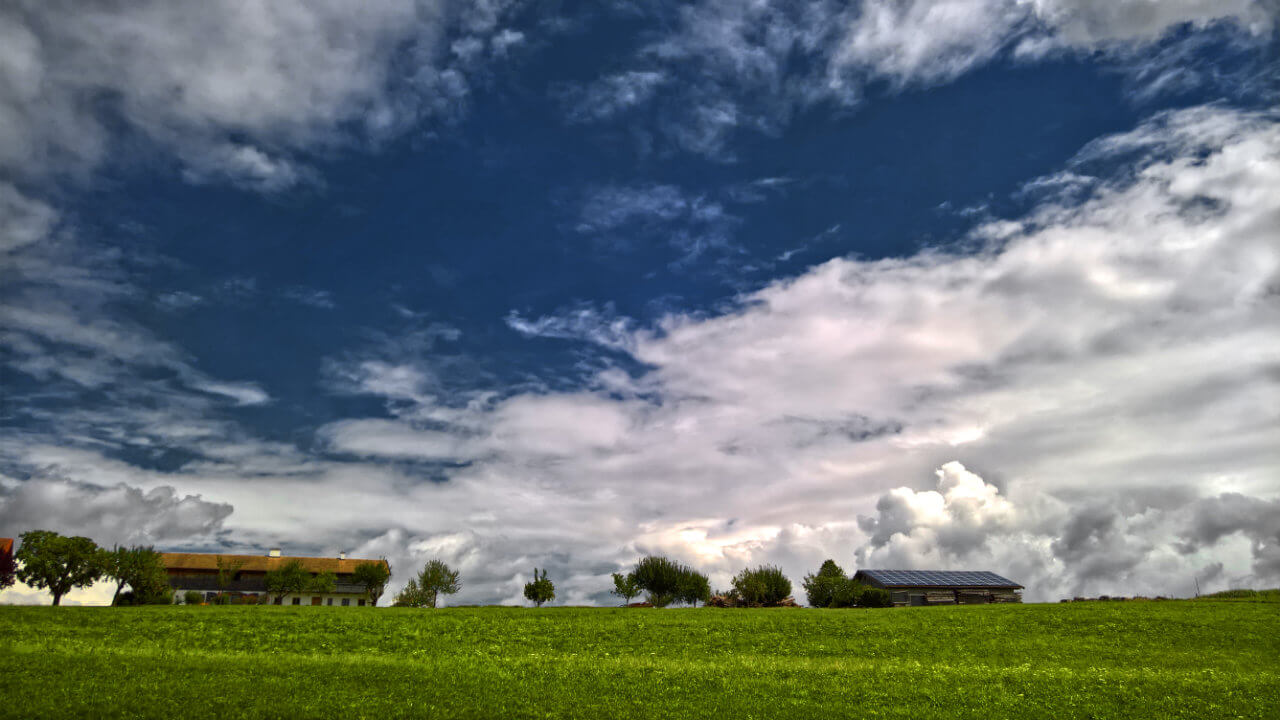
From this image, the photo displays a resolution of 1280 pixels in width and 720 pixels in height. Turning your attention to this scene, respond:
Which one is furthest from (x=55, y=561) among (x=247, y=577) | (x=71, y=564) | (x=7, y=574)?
(x=247, y=577)

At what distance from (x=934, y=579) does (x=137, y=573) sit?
95211 mm

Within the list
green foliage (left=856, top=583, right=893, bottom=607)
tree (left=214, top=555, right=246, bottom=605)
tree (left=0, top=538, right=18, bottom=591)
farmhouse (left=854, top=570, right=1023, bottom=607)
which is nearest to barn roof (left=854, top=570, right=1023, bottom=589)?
farmhouse (left=854, top=570, right=1023, bottom=607)

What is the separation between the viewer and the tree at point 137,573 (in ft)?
221

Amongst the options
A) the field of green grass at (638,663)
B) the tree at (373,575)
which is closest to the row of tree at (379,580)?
the tree at (373,575)

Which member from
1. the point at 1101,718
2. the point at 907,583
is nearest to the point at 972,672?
the point at 1101,718

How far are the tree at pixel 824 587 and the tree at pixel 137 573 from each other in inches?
2715

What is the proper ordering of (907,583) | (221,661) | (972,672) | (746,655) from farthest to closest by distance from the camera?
(907,583)
(746,655)
(972,672)
(221,661)

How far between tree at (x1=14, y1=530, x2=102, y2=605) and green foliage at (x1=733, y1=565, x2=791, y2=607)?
6411 cm

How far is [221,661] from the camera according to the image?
99.6ft

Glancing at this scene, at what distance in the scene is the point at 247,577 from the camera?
112250 mm

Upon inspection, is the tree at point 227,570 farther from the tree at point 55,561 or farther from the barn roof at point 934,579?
the barn roof at point 934,579

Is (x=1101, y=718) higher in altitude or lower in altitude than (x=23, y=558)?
lower

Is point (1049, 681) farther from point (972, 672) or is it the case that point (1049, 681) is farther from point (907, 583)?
point (907, 583)

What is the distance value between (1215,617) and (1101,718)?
3338 cm
